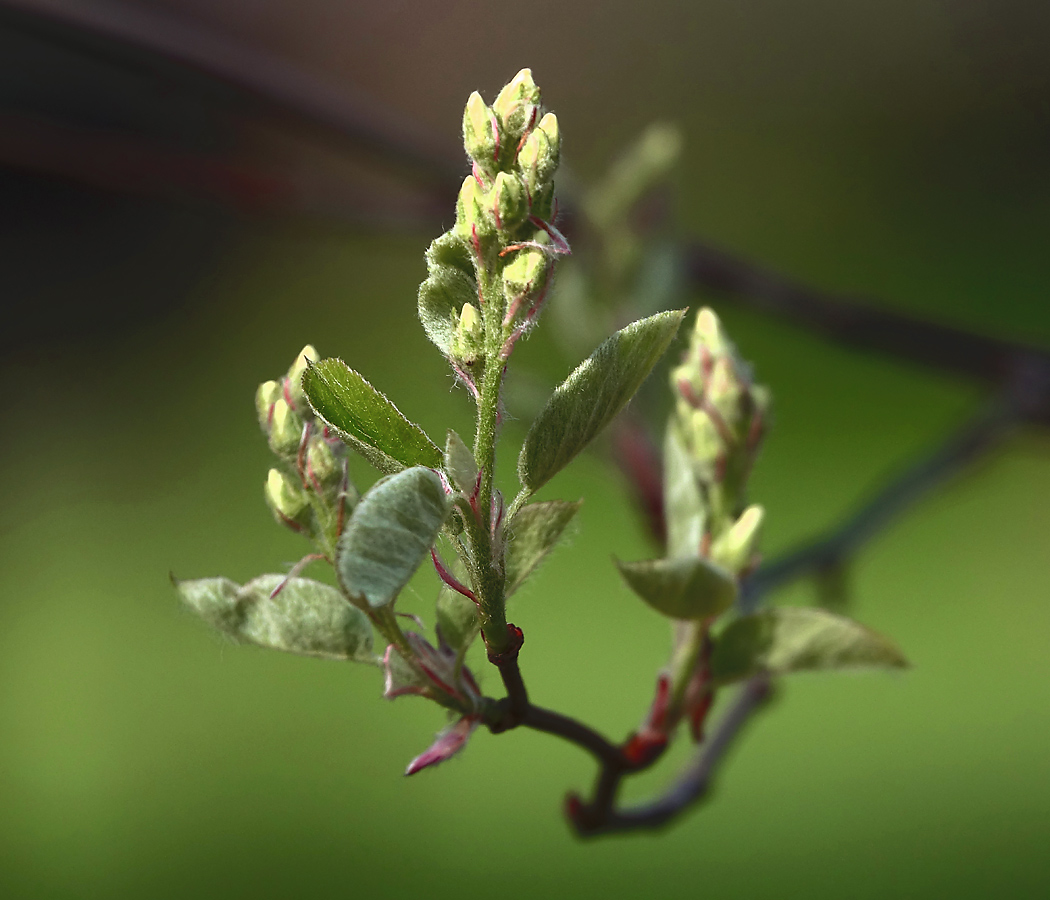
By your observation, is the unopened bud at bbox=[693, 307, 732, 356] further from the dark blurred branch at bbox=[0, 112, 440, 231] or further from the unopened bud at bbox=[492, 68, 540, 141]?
the dark blurred branch at bbox=[0, 112, 440, 231]

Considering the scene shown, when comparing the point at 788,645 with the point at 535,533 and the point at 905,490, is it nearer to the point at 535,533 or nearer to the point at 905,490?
the point at 535,533

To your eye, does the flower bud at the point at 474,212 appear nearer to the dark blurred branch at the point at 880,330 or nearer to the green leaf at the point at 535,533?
the green leaf at the point at 535,533

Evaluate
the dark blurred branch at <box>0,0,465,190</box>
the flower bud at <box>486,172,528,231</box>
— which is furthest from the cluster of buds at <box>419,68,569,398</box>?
the dark blurred branch at <box>0,0,465,190</box>

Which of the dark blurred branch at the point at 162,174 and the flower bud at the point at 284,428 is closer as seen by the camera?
the flower bud at the point at 284,428

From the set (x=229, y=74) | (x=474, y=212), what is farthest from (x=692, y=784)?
(x=229, y=74)

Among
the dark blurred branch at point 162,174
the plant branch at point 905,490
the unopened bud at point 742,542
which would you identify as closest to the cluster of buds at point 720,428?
the unopened bud at point 742,542

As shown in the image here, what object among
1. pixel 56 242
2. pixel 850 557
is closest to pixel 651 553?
pixel 850 557

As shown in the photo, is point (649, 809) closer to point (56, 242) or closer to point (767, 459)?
point (767, 459)
